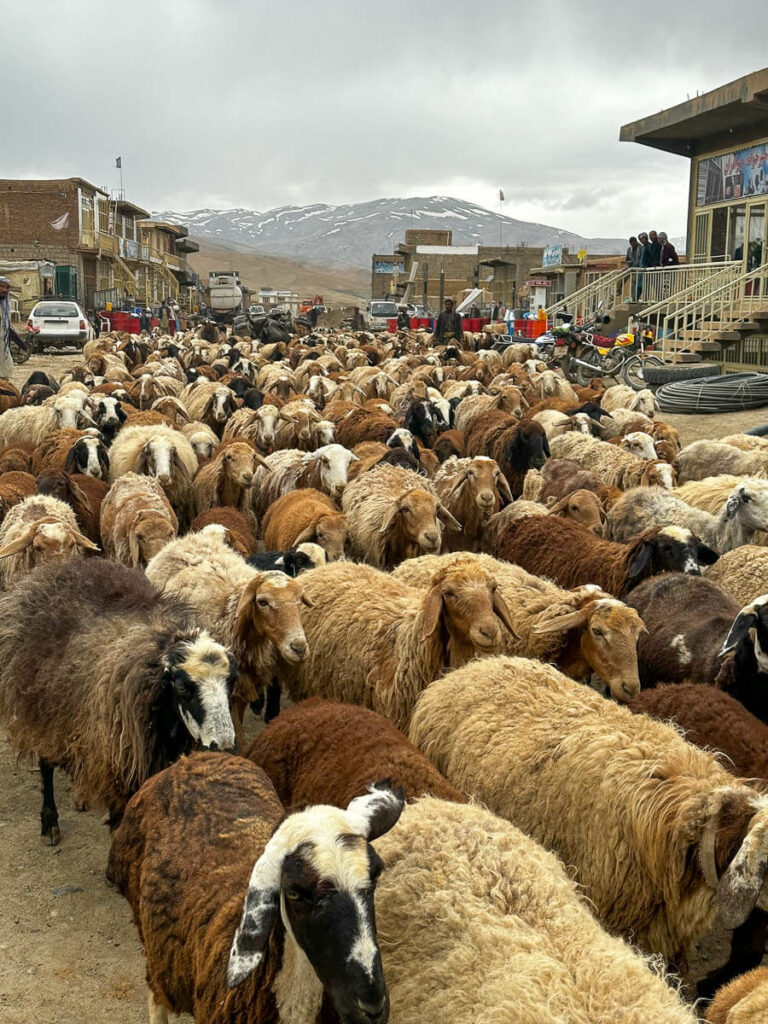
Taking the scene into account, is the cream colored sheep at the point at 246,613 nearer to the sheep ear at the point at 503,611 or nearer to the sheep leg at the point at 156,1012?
the sheep ear at the point at 503,611

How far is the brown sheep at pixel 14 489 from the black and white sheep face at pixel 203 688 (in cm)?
434

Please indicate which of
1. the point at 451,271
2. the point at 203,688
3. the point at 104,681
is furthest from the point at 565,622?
the point at 451,271

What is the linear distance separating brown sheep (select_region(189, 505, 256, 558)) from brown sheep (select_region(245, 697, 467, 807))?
3.17m

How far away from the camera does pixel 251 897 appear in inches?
96.7

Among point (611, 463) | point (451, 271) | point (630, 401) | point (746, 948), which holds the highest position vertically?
point (451, 271)

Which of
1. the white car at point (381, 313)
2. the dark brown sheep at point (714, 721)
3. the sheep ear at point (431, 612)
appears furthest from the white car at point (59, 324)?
the dark brown sheep at point (714, 721)

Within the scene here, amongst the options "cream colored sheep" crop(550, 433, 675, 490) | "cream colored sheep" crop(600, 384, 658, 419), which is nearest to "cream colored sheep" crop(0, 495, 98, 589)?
"cream colored sheep" crop(550, 433, 675, 490)

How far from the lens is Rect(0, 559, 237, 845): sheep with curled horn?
425cm

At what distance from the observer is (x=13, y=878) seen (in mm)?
4621

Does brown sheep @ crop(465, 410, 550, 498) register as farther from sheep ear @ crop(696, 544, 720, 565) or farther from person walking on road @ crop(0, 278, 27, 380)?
person walking on road @ crop(0, 278, 27, 380)

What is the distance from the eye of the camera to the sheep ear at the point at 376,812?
2.56 meters

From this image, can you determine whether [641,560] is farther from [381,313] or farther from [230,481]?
[381,313]

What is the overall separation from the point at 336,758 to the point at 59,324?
89.1 feet

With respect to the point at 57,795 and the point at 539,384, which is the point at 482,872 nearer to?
the point at 57,795
